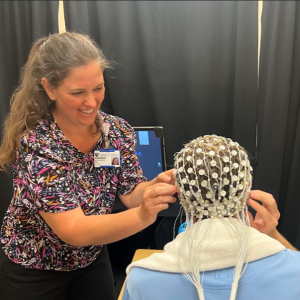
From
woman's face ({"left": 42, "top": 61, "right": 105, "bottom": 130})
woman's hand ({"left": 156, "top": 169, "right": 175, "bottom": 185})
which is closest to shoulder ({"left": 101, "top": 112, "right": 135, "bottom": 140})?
woman's face ({"left": 42, "top": 61, "right": 105, "bottom": 130})

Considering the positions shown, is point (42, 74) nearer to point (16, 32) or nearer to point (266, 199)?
point (266, 199)

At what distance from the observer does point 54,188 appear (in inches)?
43.1

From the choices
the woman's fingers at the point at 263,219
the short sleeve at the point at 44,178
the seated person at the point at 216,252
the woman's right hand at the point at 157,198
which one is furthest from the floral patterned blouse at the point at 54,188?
the woman's fingers at the point at 263,219

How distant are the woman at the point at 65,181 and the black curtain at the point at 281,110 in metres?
1.08

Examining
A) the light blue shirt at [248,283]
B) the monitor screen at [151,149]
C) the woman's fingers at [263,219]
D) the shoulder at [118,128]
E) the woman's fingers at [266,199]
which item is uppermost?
the shoulder at [118,128]

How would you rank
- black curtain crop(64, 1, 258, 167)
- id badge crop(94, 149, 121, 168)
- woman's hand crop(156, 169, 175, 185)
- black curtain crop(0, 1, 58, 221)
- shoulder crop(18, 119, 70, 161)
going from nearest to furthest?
woman's hand crop(156, 169, 175, 185), shoulder crop(18, 119, 70, 161), id badge crop(94, 149, 121, 168), black curtain crop(64, 1, 258, 167), black curtain crop(0, 1, 58, 221)

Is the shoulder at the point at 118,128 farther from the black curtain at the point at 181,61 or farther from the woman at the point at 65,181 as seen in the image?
the black curtain at the point at 181,61

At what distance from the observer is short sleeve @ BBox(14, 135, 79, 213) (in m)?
1.09

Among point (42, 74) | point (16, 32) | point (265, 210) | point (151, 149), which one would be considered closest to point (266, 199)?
point (265, 210)

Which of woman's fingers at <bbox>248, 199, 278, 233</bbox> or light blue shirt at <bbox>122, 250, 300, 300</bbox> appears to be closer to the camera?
light blue shirt at <bbox>122, 250, 300, 300</bbox>

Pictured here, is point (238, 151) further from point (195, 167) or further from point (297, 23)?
point (297, 23)

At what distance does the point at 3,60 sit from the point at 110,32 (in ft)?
2.74

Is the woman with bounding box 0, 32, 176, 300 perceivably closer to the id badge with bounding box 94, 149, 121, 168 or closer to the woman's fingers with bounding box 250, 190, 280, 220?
the id badge with bounding box 94, 149, 121, 168

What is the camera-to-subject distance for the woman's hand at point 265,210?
0.88 metres
